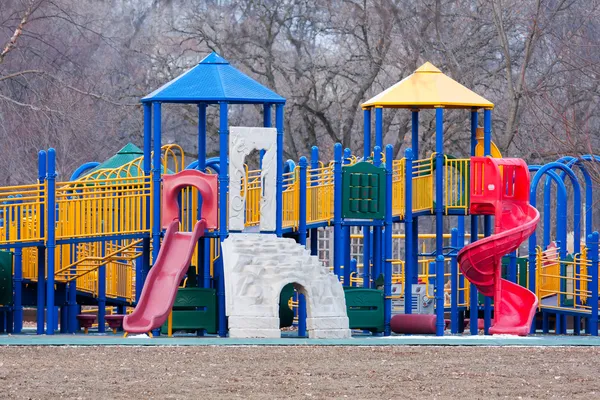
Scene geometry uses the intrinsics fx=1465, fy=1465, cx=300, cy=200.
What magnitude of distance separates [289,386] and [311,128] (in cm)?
2863

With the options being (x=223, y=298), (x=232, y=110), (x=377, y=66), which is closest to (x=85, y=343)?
(x=223, y=298)

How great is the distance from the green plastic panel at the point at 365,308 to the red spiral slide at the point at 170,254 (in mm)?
2846

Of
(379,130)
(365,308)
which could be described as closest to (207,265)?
(365,308)

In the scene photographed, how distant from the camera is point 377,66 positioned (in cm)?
4116

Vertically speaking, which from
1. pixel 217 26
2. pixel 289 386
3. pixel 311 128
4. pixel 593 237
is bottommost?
pixel 289 386

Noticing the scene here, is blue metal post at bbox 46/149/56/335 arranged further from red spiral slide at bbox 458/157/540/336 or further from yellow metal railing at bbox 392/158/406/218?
red spiral slide at bbox 458/157/540/336

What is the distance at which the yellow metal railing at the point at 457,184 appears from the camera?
26734mm

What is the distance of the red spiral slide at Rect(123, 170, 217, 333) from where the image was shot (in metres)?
22.6

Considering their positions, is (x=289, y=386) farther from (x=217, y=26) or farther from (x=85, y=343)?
(x=217, y=26)

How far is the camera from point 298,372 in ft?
55.5

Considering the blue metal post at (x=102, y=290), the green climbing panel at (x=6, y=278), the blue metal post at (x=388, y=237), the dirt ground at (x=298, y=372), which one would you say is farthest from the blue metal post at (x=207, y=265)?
the dirt ground at (x=298, y=372)

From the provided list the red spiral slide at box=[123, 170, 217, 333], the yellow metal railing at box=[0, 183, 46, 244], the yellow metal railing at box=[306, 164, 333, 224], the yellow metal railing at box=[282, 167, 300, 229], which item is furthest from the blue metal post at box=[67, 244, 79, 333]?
the yellow metal railing at box=[306, 164, 333, 224]

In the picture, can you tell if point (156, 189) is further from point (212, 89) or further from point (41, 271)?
point (41, 271)

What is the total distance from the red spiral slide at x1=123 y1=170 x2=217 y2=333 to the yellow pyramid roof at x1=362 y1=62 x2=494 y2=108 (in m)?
4.72
